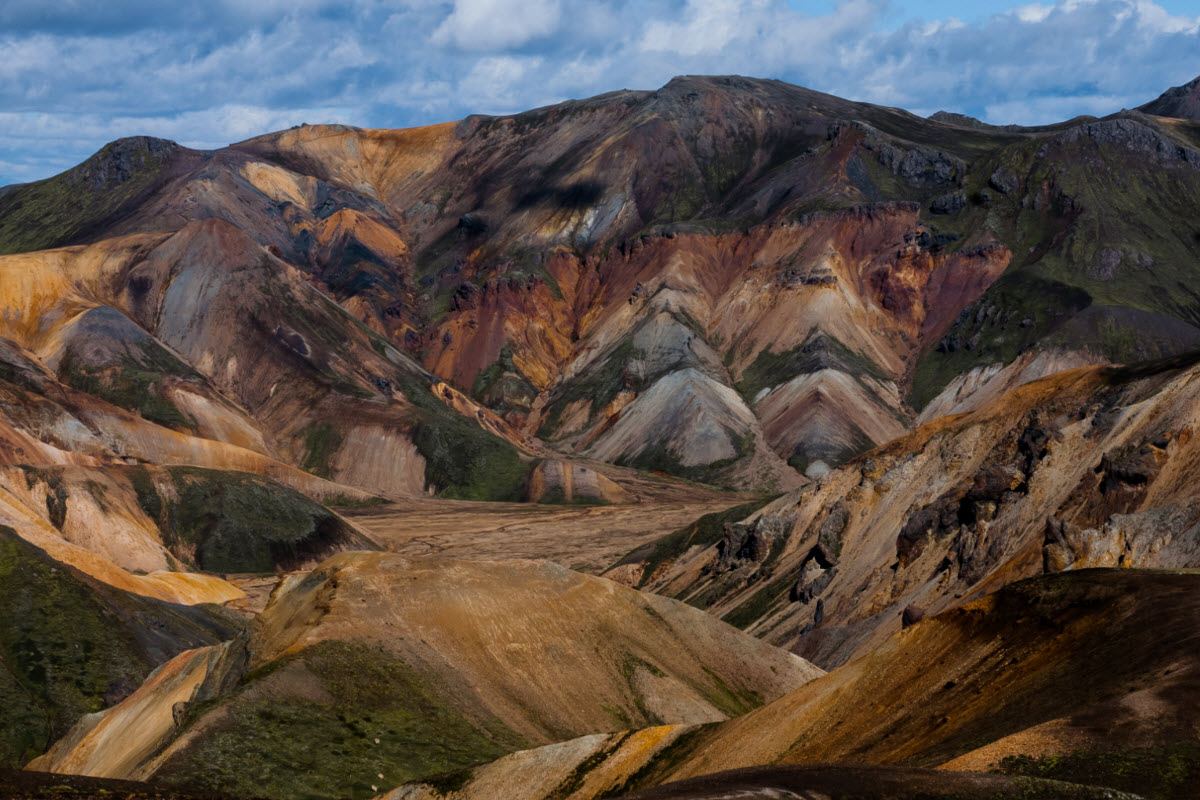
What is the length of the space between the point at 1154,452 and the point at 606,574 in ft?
→ 187

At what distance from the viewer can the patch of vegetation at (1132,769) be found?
22.8m

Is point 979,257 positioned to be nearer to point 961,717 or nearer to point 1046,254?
point 1046,254

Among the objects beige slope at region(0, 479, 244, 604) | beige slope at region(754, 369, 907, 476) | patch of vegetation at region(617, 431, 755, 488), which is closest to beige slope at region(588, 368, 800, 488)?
patch of vegetation at region(617, 431, 755, 488)

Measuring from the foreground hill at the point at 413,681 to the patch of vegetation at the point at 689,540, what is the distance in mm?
42040

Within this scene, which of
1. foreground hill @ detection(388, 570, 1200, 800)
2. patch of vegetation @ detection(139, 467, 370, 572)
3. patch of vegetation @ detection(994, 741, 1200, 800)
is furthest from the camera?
patch of vegetation @ detection(139, 467, 370, 572)

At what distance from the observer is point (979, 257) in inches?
7795

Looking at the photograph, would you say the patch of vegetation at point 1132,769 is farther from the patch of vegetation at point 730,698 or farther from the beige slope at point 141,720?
the beige slope at point 141,720

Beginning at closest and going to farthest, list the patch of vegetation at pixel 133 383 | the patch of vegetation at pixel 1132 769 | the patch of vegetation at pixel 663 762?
the patch of vegetation at pixel 1132 769, the patch of vegetation at pixel 663 762, the patch of vegetation at pixel 133 383

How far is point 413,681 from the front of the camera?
148 feet

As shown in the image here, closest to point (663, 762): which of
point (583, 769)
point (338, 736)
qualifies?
point (583, 769)

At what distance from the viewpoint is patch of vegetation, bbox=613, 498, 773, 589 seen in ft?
324

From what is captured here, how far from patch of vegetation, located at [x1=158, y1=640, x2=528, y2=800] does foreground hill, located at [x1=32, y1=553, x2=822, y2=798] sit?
0.07 m

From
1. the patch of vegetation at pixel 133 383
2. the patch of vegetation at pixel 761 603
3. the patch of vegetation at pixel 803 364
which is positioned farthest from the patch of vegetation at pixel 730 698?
the patch of vegetation at pixel 803 364

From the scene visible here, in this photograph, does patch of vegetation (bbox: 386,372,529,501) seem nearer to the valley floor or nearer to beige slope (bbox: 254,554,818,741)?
the valley floor
